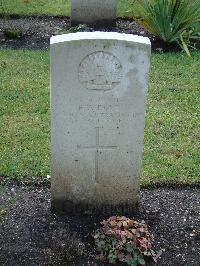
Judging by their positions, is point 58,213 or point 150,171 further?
point 150,171

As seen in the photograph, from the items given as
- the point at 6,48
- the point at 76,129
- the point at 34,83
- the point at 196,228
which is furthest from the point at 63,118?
the point at 6,48

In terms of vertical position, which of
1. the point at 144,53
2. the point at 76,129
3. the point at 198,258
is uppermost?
the point at 144,53

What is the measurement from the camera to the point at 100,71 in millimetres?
4035

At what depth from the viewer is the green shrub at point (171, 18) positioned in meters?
8.09

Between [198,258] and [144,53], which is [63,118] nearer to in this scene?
[144,53]

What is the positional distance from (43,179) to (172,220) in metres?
1.21

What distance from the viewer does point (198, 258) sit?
4094 mm

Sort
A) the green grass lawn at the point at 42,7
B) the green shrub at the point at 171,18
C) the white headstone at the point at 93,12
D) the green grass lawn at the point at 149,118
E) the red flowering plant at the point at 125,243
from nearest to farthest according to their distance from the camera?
the red flowering plant at the point at 125,243, the green grass lawn at the point at 149,118, the green shrub at the point at 171,18, the white headstone at the point at 93,12, the green grass lawn at the point at 42,7

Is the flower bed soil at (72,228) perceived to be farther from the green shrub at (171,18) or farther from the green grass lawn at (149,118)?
the green shrub at (171,18)

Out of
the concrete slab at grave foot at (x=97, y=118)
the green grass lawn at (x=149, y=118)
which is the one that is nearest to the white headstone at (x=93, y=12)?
the green grass lawn at (x=149, y=118)

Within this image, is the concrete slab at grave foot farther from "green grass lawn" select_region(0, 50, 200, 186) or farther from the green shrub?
the green shrub

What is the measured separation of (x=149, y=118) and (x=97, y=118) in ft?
6.95

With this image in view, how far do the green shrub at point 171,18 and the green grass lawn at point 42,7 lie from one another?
1.49 meters

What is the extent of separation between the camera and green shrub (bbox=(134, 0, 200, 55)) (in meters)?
8.09
